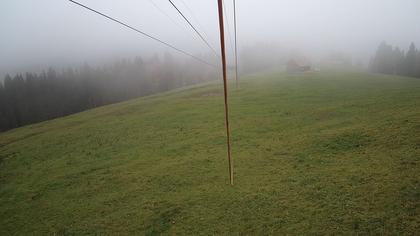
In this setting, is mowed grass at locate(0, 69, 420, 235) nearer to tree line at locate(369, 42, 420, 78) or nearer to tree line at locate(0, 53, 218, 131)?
tree line at locate(369, 42, 420, 78)

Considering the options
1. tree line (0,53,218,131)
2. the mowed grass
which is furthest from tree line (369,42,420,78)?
tree line (0,53,218,131)

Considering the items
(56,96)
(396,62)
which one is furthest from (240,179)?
(56,96)

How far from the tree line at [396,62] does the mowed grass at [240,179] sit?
84813 millimetres

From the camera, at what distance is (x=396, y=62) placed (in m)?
118

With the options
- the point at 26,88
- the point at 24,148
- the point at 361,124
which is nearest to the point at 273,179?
the point at 361,124

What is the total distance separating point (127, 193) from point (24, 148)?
33757 mm

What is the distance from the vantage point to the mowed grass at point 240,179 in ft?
53.6

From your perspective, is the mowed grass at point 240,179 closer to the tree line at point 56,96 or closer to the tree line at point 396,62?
the tree line at point 396,62

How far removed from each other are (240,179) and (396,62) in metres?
128

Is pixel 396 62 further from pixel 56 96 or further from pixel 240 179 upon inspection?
pixel 56 96

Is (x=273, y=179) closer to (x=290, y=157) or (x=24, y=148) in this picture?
(x=290, y=157)

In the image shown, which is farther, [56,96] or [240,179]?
[56,96]

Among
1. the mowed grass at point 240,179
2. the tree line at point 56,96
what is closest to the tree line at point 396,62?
the mowed grass at point 240,179

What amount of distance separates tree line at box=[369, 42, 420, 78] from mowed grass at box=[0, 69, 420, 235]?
8481 centimetres
